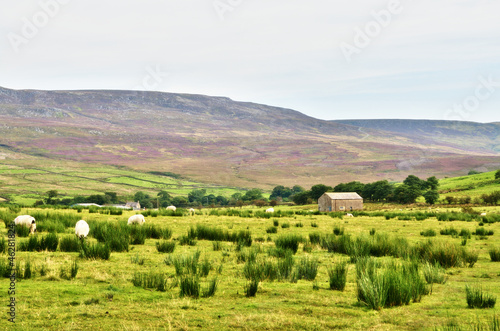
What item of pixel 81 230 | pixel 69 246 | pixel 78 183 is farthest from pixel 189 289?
pixel 78 183

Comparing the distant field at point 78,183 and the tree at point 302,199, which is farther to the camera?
the distant field at point 78,183

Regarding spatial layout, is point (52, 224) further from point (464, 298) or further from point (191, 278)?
point (464, 298)

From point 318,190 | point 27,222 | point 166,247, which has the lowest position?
point 318,190

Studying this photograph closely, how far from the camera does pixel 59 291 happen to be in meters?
8.91

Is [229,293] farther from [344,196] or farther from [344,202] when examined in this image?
[344,196]

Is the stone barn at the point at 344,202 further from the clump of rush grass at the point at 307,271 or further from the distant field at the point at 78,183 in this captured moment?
the distant field at the point at 78,183

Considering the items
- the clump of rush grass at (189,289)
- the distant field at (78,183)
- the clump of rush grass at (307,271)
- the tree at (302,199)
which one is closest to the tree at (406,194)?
the tree at (302,199)

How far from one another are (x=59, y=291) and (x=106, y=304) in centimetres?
135

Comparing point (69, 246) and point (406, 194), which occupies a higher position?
point (69, 246)

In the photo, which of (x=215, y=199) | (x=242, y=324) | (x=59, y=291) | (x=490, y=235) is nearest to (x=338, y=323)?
(x=242, y=324)

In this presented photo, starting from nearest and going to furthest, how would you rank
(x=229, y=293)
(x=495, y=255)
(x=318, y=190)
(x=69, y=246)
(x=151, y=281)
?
1. (x=229, y=293)
2. (x=151, y=281)
3. (x=69, y=246)
4. (x=495, y=255)
5. (x=318, y=190)

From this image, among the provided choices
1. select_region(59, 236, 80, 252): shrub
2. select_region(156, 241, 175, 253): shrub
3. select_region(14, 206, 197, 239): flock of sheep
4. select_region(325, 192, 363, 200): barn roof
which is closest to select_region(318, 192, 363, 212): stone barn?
select_region(325, 192, 363, 200): barn roof

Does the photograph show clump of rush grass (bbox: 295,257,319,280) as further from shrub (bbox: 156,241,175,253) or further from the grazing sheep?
the grazing sheep

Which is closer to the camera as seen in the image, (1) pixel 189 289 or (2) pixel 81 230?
(1) pixel 189 289
